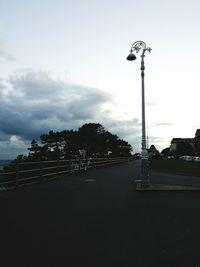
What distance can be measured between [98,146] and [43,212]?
10878cm

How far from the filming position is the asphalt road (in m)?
6.58

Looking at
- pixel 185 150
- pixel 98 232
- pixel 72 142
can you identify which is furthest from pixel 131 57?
pixel 185 150

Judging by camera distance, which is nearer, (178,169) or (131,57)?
(131,57)

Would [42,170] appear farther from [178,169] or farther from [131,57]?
[178,169]

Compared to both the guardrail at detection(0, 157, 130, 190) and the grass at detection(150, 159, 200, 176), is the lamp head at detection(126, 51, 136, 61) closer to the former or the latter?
the guardrail at detection(0, 157, 130, 190)

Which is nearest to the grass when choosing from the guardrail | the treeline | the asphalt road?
the guardrail

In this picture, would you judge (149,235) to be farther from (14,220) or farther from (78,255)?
(14,220)

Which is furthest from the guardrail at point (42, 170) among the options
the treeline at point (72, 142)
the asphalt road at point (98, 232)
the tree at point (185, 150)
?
the tree at point (185, 150)

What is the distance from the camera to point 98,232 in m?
8.73

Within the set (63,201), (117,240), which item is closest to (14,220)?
(117,240)

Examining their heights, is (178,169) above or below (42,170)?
above

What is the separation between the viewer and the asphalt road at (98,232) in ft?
21.6

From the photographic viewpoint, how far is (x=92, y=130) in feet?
418

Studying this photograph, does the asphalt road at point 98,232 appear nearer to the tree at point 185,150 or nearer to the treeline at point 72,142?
the treeline at point 72,142
